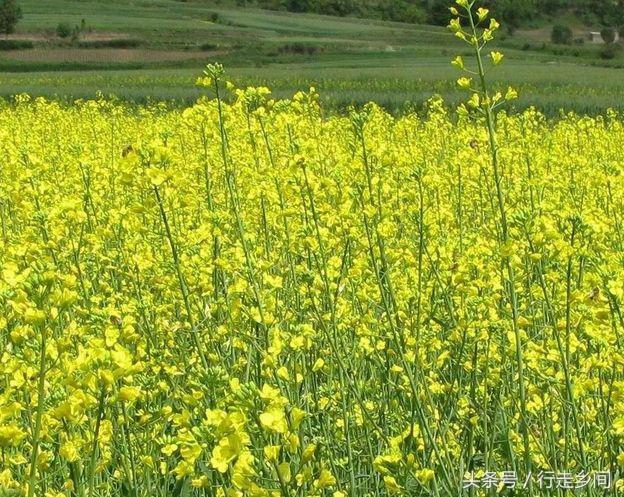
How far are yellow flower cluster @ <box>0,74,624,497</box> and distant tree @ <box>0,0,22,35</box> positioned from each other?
53.7 m

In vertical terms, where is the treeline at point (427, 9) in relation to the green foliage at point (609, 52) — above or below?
above

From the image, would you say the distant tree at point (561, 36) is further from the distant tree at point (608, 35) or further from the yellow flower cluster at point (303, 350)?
the yellow flower cluster at point (303, 350)

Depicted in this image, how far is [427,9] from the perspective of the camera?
86.1 meters

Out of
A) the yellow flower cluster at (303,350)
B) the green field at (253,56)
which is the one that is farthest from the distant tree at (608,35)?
the yellow flower cluster at (303,350)

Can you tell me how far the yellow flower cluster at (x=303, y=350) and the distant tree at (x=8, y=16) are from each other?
53685 millimetres

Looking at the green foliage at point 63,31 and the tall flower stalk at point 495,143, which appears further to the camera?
the green foliage at point 63,31

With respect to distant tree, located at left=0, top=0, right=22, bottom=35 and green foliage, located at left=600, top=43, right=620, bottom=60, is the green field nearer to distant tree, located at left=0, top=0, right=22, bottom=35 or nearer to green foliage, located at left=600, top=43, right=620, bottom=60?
distant tree, located at left=0, top=0, right=22, bottom=35

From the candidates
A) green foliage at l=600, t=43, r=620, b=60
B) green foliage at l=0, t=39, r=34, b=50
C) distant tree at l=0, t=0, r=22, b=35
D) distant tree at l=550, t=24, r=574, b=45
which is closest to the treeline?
distant tree at l=550, t=24, r=574, b=45

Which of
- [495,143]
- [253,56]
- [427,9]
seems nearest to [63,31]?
[253,56]

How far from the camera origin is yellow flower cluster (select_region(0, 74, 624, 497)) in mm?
1954

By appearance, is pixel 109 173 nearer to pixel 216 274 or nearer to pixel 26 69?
pixel 216 274

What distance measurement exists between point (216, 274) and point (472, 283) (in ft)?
3.78

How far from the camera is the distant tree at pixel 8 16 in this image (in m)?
53.7

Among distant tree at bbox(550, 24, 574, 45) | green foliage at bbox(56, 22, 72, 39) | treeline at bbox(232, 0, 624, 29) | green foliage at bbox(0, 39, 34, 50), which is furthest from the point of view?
treeline at bbox(232, 0, 624, 29)
